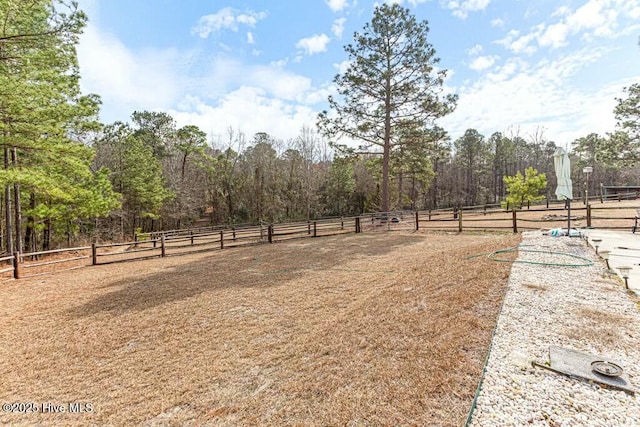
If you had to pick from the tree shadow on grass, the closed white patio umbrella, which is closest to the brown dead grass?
the tree shadow on grass

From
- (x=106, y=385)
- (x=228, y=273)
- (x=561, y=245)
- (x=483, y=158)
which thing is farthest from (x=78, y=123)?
(x=483, y=158)

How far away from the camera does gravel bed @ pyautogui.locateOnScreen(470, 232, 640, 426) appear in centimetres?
190

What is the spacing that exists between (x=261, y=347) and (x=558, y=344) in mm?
3358

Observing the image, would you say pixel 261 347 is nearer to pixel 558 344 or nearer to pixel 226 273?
pixel 558 344

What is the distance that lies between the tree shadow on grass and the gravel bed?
13.3 ft

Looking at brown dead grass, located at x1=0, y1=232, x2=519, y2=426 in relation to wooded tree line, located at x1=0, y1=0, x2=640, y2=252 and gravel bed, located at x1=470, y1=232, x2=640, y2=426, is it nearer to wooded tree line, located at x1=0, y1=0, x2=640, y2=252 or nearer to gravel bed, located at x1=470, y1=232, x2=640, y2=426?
gravel bed, located at x1=470, y1=232, x2=640, y2=426

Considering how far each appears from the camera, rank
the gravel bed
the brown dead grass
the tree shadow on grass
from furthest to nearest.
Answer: the tree shadow on grass, the brown dead grass, the gravel bed

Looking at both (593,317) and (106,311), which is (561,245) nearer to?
(593,317)

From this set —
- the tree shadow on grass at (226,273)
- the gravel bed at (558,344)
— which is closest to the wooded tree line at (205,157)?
the tree shadow on grass at (226,273)

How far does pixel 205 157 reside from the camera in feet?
99.0

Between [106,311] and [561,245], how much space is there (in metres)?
9.69

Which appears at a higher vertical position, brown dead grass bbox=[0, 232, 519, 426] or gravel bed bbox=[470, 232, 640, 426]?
gravel bed bbox=[470, 232, 640, 426]

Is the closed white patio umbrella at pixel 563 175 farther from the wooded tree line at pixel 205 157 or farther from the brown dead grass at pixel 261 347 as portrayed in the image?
the wooded tree line at pixel 205 157

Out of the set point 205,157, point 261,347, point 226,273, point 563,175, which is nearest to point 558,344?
point 261,347
